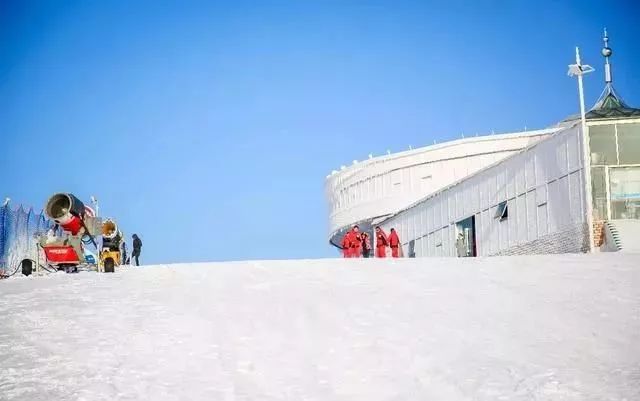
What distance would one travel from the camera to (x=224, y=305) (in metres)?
13.9

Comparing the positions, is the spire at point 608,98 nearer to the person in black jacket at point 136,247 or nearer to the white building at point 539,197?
the white building at point 539,197

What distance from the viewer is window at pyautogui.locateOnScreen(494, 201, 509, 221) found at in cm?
3780

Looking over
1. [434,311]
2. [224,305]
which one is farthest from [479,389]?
[224,305]

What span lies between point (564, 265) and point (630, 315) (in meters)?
5.28

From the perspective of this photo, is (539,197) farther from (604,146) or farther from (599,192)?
(604,146)

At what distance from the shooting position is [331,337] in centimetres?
1149

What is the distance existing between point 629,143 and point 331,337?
22.5 metres

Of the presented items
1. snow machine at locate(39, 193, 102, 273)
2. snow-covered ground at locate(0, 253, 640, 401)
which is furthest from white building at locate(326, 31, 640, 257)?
snow machine at locate(39, 193, 102, 273)

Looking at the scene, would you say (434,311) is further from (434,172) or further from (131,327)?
(434,172)

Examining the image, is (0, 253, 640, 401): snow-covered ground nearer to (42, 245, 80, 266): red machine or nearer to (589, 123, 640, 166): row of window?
(42, 245, 80, 266): red machine

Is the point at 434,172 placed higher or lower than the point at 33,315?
higher

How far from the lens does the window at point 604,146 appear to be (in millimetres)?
30922

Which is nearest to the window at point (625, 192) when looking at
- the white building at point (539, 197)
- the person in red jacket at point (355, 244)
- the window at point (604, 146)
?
the white building at point (539, 197)

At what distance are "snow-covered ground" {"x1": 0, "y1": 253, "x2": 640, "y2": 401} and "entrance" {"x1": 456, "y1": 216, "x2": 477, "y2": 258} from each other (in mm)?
24276
